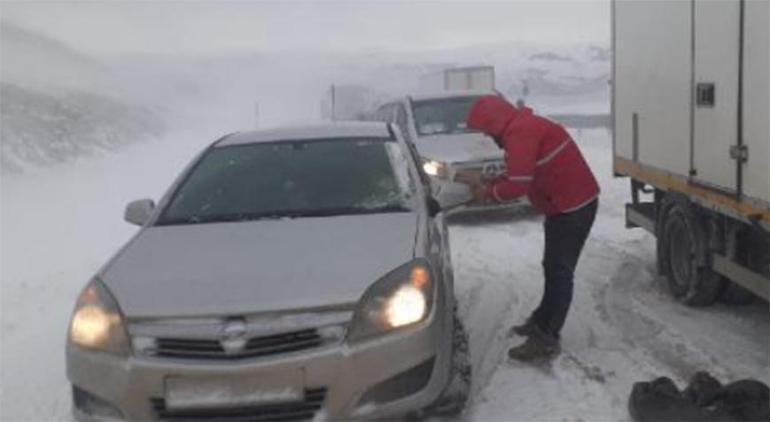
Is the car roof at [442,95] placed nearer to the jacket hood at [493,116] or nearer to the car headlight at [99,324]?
the jacket hood at [493,116]

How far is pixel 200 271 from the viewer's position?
15.2 ft

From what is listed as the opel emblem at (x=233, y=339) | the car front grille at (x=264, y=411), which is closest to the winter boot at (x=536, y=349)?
the car front grille at (x=264, y=411)

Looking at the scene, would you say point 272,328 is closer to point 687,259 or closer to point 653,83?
point 687,259

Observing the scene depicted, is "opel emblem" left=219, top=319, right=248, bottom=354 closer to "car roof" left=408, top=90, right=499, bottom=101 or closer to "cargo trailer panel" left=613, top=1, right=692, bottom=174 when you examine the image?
"cargo trailer panel" left=613, top=1, right=692, bottom=174

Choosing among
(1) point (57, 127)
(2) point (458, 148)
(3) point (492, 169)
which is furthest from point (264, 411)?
(1) point (57, 127)

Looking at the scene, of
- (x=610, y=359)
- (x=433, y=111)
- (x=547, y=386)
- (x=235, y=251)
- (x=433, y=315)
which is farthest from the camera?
(x=433, y=111)

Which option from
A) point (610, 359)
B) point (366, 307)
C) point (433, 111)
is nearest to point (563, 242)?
point (610, 359)

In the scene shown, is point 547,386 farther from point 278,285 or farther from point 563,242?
point 278,285

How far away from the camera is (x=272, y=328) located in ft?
13.8

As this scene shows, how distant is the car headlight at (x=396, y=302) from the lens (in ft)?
14.1

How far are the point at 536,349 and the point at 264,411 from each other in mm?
2191

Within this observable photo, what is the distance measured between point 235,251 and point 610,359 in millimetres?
2432

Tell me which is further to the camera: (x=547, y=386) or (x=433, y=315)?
(x=547, y=386)

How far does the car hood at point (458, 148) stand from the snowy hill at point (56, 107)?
9.03 m
